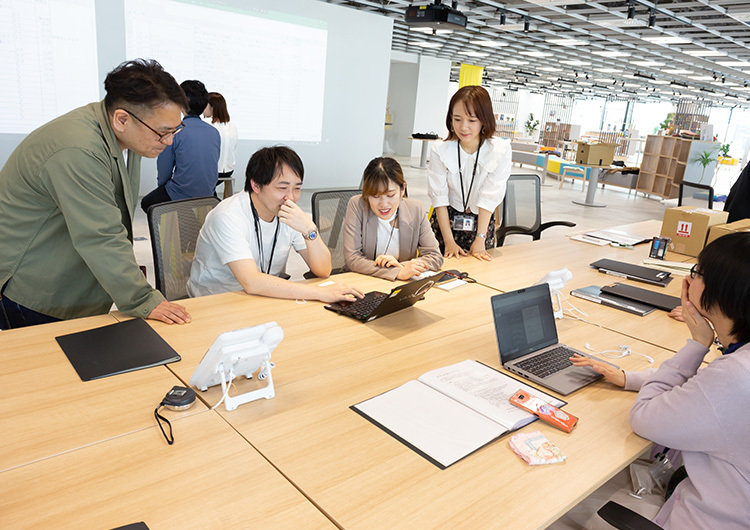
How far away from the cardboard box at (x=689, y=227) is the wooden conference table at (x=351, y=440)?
1.67 m

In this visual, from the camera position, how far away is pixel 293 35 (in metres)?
7.79

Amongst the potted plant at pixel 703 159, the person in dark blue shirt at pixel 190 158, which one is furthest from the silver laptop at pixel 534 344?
the potted plant at pixel 703 159

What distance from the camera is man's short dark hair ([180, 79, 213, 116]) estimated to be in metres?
3.86

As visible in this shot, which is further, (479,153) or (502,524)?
(479,153)

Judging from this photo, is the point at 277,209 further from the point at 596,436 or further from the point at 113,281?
the point at 596,436

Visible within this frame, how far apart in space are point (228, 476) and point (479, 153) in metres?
2.55

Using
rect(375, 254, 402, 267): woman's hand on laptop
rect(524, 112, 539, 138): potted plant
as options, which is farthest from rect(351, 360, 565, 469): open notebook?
rect(524, 112, 539, 138): potted plant

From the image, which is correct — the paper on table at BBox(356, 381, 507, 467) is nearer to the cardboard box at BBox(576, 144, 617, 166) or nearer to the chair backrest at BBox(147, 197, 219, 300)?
the chair backrest at BBox(147, 197, 219, 300)

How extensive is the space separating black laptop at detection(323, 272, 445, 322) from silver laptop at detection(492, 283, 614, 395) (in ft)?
1.23

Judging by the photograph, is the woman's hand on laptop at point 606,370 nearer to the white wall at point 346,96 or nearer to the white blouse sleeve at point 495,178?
the white blouse sleeve at point 495,178

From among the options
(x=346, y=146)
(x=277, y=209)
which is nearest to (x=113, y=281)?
(x=277, y=209)

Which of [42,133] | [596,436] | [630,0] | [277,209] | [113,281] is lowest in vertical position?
[596,436]

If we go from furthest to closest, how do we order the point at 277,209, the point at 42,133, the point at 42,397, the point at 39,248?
1. the point at 277,209
2. the point at 39,248
3. the point at 42,133
4. the point at 42,397

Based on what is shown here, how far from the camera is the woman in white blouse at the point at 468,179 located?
3141mm
